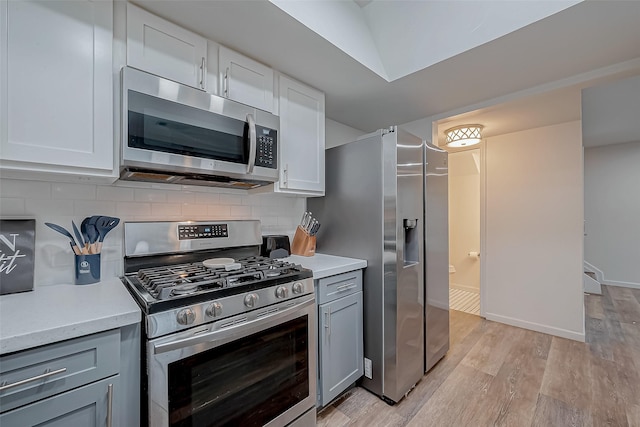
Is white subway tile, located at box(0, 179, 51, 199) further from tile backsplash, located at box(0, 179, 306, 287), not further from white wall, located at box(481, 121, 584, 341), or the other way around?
white wall, located at box(481, 121, 584, 341)

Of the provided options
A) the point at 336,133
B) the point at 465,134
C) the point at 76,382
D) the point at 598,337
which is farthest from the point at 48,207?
the point at 598,337

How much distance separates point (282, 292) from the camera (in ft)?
4.49

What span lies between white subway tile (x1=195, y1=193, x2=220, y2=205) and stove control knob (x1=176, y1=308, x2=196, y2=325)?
35.8 inches

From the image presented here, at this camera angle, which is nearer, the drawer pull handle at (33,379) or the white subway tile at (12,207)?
the drawer pull handle at (33,379)

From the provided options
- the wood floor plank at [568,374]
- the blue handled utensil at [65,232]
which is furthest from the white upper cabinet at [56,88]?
the wood floor plank at [568,374]

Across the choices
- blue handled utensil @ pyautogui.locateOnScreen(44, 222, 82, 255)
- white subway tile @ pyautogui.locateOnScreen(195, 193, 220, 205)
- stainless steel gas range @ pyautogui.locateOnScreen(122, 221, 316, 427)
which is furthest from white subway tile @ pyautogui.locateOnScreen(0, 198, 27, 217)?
white subway tile @ pyautogui.locateOnScreen(195, 193, 220, 205)

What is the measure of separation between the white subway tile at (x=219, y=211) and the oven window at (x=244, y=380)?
0.89 m

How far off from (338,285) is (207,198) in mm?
1039

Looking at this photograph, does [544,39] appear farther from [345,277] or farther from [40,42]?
[40,42]

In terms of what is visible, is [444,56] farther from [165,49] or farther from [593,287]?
[593,287]

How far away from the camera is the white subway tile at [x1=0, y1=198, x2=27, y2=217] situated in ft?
4.00

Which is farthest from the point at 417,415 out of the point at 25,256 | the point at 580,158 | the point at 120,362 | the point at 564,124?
the point at 564,124

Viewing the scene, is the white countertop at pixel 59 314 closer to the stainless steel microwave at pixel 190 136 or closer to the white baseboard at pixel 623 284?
the stainless steel microwave at pixel 190 136

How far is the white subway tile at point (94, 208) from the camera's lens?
1.38 metres
